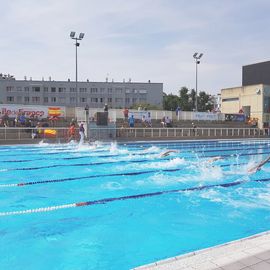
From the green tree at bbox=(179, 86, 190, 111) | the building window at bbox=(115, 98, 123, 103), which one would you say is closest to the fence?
the green tree at bbox=(179, 86, 190, 111)

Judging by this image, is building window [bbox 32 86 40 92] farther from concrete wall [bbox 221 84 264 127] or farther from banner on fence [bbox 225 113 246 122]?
banner on fence [bbox 225 113 246 122]

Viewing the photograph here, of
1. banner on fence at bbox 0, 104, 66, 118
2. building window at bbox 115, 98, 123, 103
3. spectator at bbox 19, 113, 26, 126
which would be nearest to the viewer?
spectator at bbox 19, 113, 26, 126

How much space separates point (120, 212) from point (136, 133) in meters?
16.8

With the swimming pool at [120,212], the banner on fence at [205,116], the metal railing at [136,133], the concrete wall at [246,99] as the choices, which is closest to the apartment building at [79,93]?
the concrete wall at [246,99]

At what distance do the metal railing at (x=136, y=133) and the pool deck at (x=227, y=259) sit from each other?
1730cm

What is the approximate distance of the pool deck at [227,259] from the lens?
3307 mm

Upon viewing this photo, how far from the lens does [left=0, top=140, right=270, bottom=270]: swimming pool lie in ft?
15.5

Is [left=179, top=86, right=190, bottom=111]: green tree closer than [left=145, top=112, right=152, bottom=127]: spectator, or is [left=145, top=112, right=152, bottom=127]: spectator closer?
[left=145, top=112, right=152, bottom=127]: spectator

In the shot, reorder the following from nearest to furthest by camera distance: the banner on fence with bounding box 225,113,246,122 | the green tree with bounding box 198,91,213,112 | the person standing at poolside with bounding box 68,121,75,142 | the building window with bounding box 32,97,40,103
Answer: the person standing at poolside with bounding box 68,121,75,142 < the banner on fence with bounding box 225,113,246,122 < the green tree with bounding box 198,91,213,112 < the building window with bounding box 32,97,40,103

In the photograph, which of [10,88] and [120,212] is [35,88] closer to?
[10,88]

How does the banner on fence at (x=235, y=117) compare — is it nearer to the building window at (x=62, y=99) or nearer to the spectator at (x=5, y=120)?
the spectator at (x=5, y=120)

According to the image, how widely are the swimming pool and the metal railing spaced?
8233mm

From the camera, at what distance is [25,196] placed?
7797 mm

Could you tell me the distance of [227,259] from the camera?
349 cm
